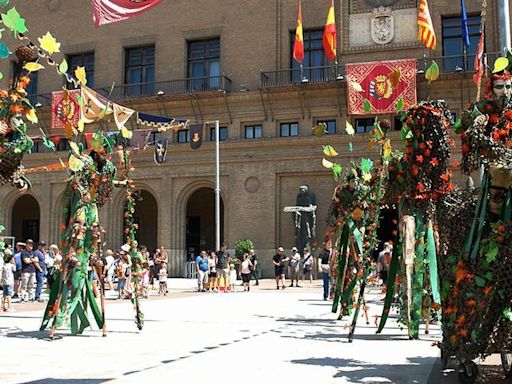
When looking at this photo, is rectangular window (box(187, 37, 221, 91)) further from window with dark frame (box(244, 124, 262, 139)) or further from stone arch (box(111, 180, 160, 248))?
stone arch (box(111, 180, 160, 248))

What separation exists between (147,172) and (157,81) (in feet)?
17.9

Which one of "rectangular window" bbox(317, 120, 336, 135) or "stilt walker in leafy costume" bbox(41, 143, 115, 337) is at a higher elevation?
"rectangular window" bbox(317, 120, 336, 135)

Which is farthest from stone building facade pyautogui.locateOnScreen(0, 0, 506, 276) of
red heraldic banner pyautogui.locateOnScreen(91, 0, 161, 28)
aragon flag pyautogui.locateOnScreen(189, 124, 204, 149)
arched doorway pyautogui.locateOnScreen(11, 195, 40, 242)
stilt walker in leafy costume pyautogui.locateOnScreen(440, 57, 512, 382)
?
stilt walker in leafy costume pyautogui.locateOnScreen(440, 57, 512, 382)

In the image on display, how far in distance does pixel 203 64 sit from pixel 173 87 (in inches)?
88.0

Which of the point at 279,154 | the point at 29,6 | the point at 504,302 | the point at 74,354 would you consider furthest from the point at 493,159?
the point at 29,6

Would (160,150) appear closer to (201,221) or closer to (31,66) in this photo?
(201,221)

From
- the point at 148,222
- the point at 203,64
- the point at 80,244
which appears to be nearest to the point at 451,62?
the point at 203,64

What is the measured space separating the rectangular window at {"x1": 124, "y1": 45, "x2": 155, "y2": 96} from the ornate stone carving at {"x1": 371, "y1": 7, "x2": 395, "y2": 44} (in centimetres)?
1327

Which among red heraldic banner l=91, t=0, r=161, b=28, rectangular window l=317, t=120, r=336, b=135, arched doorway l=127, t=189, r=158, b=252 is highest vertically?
red heraldic banner l=91, t=0, r=161, b=28

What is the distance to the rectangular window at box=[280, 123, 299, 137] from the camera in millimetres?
32781

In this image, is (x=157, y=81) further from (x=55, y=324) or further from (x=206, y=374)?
(x=206, y=374)

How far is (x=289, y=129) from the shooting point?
32906 millimetres

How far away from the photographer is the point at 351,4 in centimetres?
3241

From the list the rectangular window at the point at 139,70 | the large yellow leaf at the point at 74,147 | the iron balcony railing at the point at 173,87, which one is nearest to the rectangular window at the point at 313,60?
the iron balcony railing at the point at 173,87
